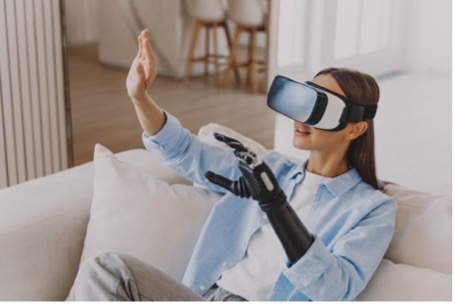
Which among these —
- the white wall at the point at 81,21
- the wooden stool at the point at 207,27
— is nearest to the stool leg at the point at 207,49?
the wooden stool at the point at 207,27

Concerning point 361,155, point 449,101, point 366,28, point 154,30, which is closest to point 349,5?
point 366,28

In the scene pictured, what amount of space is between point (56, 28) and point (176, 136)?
1.44 m

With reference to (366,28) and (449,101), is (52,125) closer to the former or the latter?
(366,28)

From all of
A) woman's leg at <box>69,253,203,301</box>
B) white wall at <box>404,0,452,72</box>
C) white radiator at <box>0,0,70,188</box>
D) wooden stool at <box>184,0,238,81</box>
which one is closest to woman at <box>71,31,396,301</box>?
woman's leg at <box>69,253,203,301</box>

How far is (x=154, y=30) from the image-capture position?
3117 millimetres

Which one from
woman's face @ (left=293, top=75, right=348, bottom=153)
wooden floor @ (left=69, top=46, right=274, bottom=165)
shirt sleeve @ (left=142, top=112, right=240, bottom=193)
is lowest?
wooden floor @ (left=69, top=46, right=274, bottom=165)

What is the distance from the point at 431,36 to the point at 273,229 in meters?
1.53

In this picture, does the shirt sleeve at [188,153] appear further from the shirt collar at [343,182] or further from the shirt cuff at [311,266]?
the shirt cuff at [311,266]

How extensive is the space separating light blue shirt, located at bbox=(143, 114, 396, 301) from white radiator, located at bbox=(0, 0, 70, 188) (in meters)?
1.31

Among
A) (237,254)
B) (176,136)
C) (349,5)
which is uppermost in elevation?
(349,5)

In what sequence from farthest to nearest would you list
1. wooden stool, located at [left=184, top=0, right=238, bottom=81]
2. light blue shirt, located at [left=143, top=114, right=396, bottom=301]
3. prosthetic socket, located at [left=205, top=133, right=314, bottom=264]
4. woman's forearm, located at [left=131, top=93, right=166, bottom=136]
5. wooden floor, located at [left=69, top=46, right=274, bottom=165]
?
wooden stool, located at [left=184, top=0, right=238, bottom=81]
wooden floor, located at [left=69, top=46, right=274, bottom=165]
woman's forearm, located at [left=131, top=93, right=166, bottom=136]
light blue shirt, located at [left=143, top=114, right=396, bottom=301]
prosthetic socket, located at [left=205, top=133, right=314, bottom=264]

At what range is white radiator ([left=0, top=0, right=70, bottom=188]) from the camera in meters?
2.69

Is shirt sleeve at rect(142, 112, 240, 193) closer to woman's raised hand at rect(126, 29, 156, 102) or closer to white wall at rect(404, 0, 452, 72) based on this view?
woman's raised hand at rect(126, 29, 156, 102)

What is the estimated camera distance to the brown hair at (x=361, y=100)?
4.71 ft
